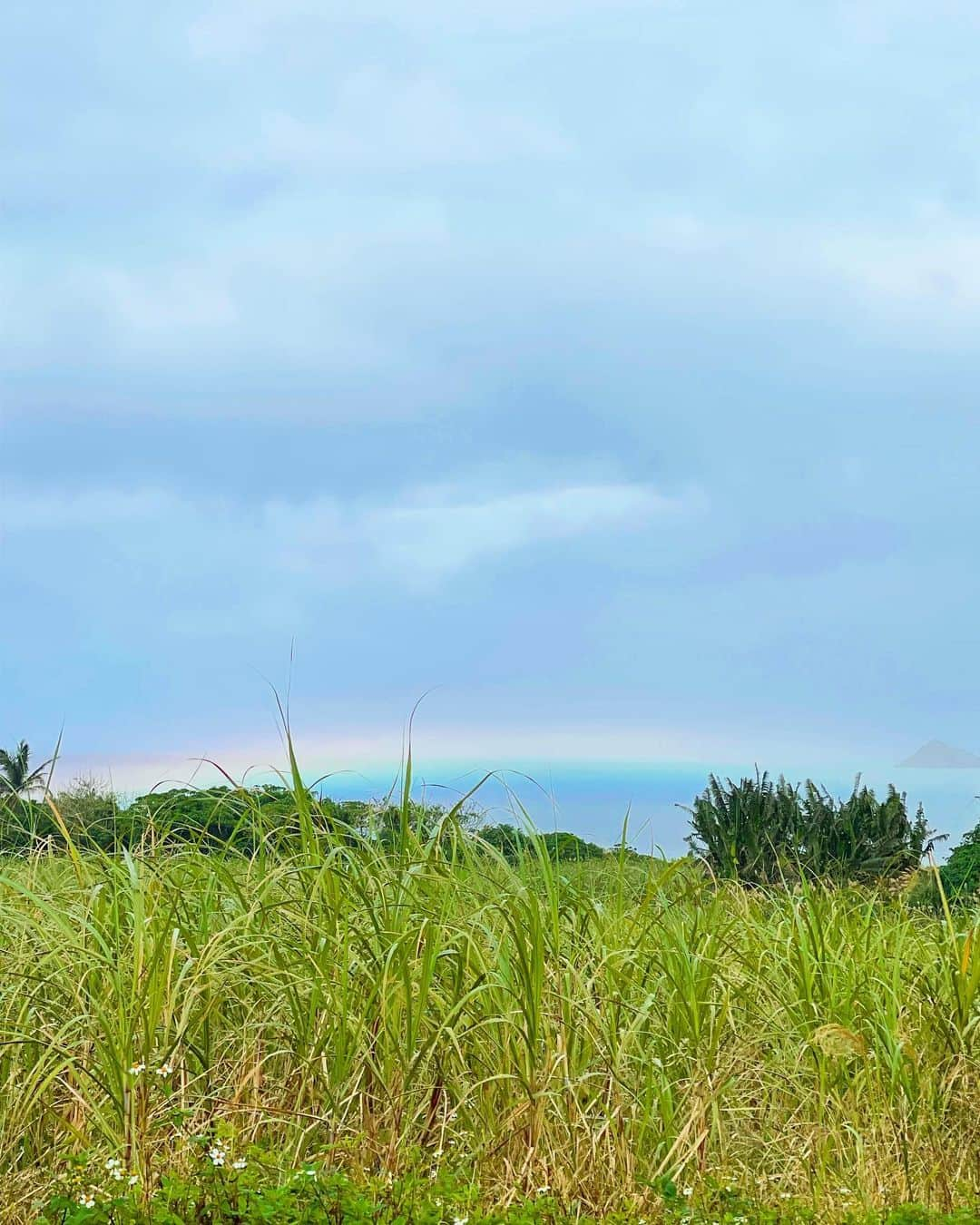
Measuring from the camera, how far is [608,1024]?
425 cm

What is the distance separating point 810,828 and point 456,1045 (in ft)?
38.6

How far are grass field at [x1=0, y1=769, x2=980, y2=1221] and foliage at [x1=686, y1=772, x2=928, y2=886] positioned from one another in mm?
9837

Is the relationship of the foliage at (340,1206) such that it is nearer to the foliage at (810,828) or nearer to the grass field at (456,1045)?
the grass field at (456,1045)

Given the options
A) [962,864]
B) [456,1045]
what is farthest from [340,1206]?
[962,864]

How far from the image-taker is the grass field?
12.3ft

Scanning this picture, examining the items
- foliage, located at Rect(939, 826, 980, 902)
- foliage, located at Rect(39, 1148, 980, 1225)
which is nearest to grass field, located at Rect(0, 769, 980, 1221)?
foliage, located at Rect(39, 1148, 980, 1225)

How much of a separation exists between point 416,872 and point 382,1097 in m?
0.91

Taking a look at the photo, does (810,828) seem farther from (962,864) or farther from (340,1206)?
(340,1206)

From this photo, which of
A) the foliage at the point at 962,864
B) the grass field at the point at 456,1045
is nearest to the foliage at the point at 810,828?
the foliage at the point at 962,864

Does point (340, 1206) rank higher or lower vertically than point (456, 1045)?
lower

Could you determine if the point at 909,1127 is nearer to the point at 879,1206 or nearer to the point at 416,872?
the point at 879,1206

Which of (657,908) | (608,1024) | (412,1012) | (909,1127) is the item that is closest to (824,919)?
(657,908)

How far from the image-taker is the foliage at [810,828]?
47.8ft

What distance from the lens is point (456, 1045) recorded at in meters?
4.03
